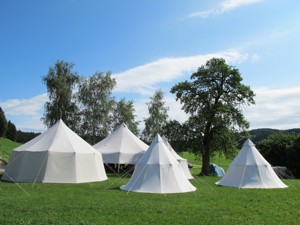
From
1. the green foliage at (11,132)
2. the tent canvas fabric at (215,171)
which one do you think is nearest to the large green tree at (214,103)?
the tent canvas fabric at (215,171)

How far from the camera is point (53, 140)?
21719 millimetres

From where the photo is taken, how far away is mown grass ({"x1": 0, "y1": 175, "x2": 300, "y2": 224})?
985cm

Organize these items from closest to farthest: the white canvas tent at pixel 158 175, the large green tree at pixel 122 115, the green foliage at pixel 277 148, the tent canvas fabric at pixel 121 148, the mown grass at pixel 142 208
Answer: the mown grass at pixel 142 208 < the white canvas tent at pixel 158 175 < the tent canvas fabric at pixel 121 148 < the green foliage at pixel 277 148 < the large green tree at pixel 122 115

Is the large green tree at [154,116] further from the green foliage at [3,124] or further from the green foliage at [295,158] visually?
the green foliage at [3,124]

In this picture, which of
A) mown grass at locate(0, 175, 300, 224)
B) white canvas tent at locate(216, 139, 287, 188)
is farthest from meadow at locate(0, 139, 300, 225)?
white canvas tent at locate(216, 139, 287, 188)

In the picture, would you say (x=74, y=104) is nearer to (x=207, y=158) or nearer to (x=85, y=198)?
(x=207, y=158)

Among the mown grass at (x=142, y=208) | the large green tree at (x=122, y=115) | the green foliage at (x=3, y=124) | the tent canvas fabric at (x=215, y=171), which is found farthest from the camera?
the green foliage at (x=3, y=124)

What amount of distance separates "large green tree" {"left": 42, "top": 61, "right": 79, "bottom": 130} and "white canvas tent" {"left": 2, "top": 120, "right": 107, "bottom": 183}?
54.8 ft

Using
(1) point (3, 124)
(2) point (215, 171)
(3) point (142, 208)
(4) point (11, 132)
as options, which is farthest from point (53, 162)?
(4) point (11, 132)

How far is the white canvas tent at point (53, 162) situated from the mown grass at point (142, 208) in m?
4.84

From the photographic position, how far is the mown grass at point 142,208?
9852 millimetres

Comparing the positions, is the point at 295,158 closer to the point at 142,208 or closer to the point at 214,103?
the point at 214,103

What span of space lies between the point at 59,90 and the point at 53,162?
1888 cm

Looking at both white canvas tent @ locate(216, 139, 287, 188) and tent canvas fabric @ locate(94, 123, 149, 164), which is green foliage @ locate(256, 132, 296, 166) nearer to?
tent canvas fabric @ locate(94, 123, 149, 164)
